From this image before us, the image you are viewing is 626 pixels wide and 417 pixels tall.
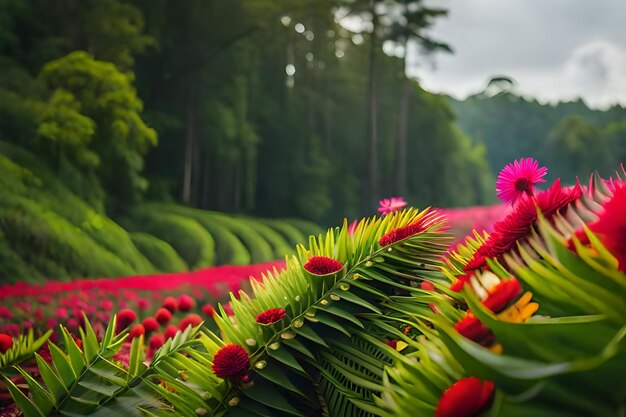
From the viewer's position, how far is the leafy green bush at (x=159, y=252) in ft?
A: 8.68

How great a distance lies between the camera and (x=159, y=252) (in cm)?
268

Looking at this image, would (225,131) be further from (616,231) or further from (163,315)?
(616,231)

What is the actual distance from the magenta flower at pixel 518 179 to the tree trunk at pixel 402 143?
316 centimetres

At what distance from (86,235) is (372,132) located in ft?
5.94

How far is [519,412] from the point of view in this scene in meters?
0.26

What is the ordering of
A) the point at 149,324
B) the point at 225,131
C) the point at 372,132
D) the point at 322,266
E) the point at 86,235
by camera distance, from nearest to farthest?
the point at 322,266 → the point at 149,324 → the point at 86,235 → the point at 225,131 → the point at 372,132

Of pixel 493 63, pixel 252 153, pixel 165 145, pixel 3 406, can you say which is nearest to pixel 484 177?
pixel 493 63

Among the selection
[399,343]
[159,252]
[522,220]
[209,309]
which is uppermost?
[522,220]

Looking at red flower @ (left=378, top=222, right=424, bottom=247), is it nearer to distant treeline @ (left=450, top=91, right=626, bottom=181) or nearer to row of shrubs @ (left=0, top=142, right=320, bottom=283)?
row of shrubs @ (left=0, top=142, right=320, bottom=283)

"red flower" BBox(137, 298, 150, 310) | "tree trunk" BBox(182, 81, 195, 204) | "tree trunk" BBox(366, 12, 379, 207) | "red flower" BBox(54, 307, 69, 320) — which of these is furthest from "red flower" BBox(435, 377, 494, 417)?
"tree trunk" BBox(366, 12, 379, 207)

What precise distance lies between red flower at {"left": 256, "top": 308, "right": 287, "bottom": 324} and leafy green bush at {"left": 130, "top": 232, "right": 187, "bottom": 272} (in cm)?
220

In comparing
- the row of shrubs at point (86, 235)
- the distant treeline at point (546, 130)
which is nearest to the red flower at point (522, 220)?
the row of shrubs at point (86, 235)

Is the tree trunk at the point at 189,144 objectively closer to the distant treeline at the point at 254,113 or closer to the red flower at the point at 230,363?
the distant treeline at the point at 254,113

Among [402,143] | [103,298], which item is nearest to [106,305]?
[103,298]
